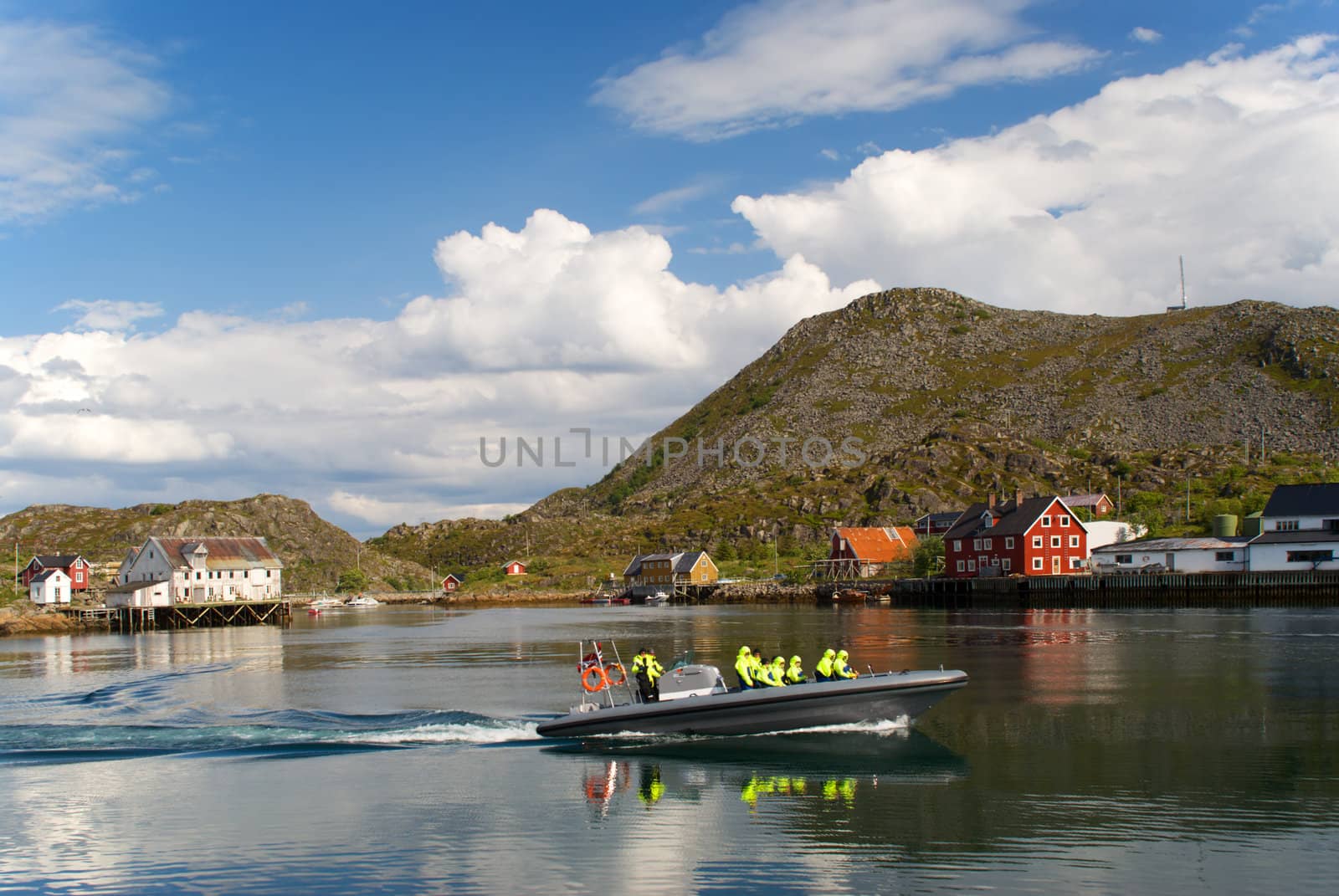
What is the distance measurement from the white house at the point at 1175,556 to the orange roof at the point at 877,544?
3794 centimetres

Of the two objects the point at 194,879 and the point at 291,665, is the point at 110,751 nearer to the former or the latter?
the point at 194,879

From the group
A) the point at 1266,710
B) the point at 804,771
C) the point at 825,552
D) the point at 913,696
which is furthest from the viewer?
the point at 825,552

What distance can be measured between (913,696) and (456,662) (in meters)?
31.2

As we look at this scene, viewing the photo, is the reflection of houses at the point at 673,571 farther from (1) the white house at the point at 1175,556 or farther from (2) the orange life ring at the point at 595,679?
(2) the orange life ring at the point at 595,679

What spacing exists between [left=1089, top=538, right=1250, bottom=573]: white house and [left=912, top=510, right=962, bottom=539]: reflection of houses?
42788 millimetres

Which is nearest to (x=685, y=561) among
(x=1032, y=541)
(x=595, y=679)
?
(x=1032, y=541)

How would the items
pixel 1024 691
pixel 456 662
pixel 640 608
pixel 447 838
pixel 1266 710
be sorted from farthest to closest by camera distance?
pixel 640 608 < pixel 456 662 < pixel 1024 691 < pixel 1266 710 < pixel 447 838

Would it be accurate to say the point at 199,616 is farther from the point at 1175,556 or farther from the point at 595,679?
the point at 1175,556

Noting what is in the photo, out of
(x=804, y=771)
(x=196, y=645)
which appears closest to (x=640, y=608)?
(x=196, y=645)

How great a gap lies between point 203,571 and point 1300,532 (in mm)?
98923

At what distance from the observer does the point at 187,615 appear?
3861 inches

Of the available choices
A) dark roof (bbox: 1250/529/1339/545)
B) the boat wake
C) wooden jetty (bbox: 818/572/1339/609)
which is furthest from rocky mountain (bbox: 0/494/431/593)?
the boat wake

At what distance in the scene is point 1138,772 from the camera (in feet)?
69.9

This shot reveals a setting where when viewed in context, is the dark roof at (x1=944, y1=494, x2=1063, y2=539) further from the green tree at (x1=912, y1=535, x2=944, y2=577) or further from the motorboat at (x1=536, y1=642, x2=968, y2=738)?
the motorboat at (x1=536, y1=642, x2=968, y2=738)
